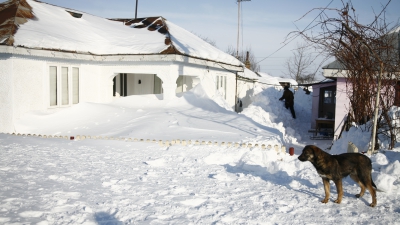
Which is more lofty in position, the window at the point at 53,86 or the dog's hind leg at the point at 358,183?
the window at the point at 53,86

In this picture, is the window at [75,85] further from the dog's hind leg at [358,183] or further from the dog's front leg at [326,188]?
the dog's hind leg at [358,183]

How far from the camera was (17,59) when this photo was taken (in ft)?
37.1

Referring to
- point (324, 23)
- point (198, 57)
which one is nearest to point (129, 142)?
point (324, 23)

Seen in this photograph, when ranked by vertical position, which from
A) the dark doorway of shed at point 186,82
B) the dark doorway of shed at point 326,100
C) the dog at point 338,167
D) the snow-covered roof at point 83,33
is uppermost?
the snow-covered roof at point 83,33

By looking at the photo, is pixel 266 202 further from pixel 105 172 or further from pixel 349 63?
pixel 349 63

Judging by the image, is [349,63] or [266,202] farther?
[349,63]

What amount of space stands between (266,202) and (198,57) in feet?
34.9

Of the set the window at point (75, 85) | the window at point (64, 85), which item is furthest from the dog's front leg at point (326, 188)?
the window at point (75, 85)

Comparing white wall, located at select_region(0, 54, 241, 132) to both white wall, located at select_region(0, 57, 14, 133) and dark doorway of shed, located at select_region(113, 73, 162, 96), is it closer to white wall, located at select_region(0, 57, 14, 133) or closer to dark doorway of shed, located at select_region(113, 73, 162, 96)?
white wall, located at select_region(0, 57, 14, 133)

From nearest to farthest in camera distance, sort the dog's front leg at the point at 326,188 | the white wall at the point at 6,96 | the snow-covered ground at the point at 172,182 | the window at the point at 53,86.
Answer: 1. the snow-covered ground at the point at 172,182
2. the dog's front leg at the point at 326,188
3. the white wall at the point at 6,96
4. the window at the point at 53,86

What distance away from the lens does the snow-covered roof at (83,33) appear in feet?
39.4

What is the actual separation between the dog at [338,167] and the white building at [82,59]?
29.9 ft

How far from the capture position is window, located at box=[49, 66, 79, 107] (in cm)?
1270

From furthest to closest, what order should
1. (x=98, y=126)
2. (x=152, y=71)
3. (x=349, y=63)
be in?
1. (x=152, y=71)
2. (x=98, y=126)
3. (x=349, y=63)
